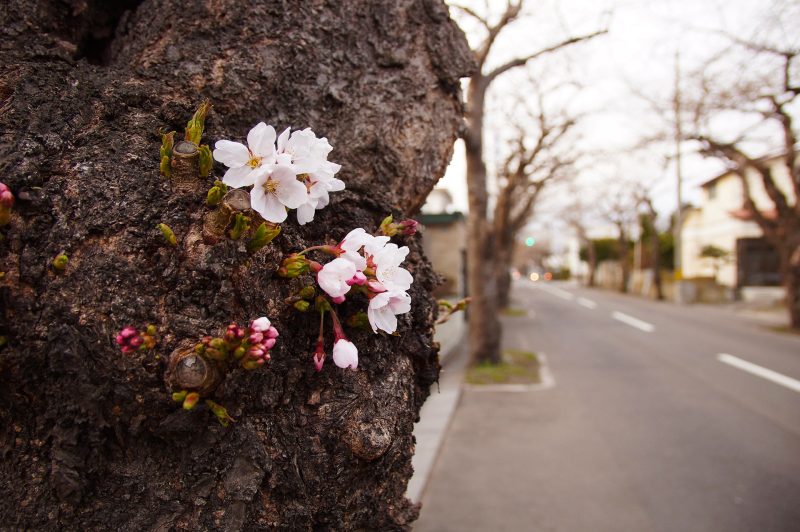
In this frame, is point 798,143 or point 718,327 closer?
point 798,143

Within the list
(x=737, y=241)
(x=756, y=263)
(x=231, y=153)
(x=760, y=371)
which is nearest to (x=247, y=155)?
(x=231, y=153)

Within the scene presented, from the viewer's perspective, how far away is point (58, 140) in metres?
1.45

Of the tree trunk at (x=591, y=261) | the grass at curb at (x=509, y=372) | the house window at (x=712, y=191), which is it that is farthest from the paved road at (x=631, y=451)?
the tree trunk at (x=591, y=261)

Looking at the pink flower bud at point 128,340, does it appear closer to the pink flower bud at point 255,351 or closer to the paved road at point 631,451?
the pink flower bud at point 255,351

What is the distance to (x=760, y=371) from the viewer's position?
11.5 metres

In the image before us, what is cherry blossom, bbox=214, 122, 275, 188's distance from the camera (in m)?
1.34

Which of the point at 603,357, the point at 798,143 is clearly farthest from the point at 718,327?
the point at 603,357

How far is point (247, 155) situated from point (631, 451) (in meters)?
6.87

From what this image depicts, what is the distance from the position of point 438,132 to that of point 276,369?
109 cm

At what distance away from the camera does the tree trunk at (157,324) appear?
4.43 ft

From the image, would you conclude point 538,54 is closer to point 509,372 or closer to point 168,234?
point 509,372

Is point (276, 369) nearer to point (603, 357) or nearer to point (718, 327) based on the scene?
point (603, 357)

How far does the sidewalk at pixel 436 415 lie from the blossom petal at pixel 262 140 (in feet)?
4.81

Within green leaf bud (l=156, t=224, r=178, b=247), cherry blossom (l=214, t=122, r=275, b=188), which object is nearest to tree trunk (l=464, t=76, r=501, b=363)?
cherry blossom (l=214, t=122, r=275, b=188)
